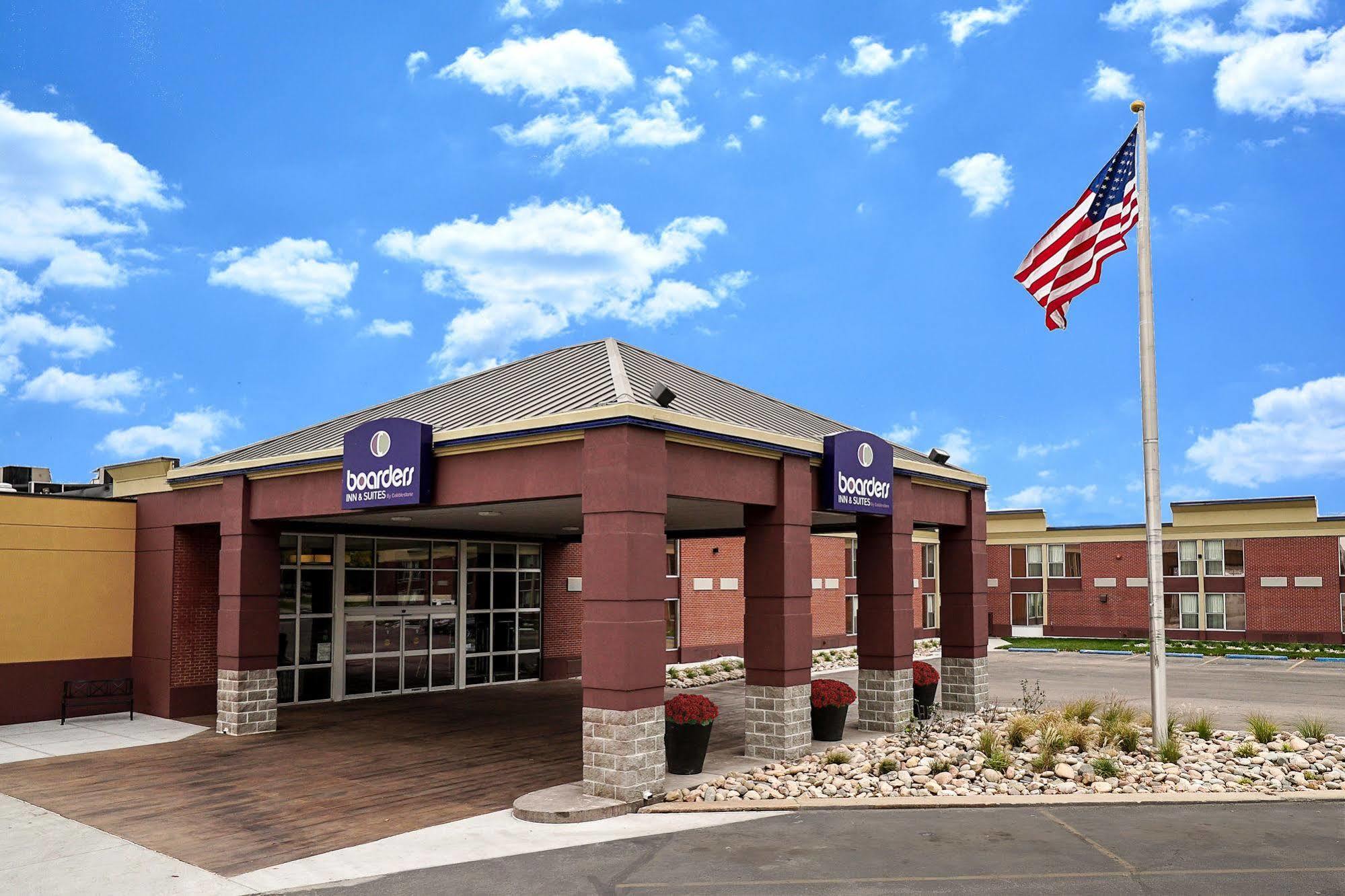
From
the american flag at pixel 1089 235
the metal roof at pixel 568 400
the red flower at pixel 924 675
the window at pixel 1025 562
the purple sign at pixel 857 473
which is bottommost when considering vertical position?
the red flower at pixel 924 675

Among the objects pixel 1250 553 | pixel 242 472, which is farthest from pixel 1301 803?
pixel 1250 553

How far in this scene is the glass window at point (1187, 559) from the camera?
178 ft

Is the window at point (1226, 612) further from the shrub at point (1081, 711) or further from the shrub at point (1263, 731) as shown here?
the shrub at point (1081, 711)

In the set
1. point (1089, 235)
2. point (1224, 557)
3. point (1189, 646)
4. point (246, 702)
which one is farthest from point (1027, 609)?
point (246, 702)

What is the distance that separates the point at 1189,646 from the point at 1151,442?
116ft

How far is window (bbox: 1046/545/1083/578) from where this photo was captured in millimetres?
57781

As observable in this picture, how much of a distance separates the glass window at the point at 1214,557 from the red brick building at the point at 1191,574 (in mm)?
37

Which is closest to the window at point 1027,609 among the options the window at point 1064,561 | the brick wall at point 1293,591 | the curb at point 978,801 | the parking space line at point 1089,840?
the window at point 1064,561

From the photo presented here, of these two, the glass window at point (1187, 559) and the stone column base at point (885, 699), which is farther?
A: the glass window at point (1187, 559)

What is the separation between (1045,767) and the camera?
1593cm

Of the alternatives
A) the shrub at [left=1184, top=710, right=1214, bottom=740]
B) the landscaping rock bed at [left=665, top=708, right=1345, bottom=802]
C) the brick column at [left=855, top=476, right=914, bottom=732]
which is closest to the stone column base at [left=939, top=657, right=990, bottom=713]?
the brick column at [left=855, top=476, right=914, bottom=732]

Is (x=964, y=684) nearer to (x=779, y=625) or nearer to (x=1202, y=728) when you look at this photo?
(x=1202, y=728)

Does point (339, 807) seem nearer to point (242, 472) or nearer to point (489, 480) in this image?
point (489, 480)

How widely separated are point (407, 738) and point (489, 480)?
6769 mm
